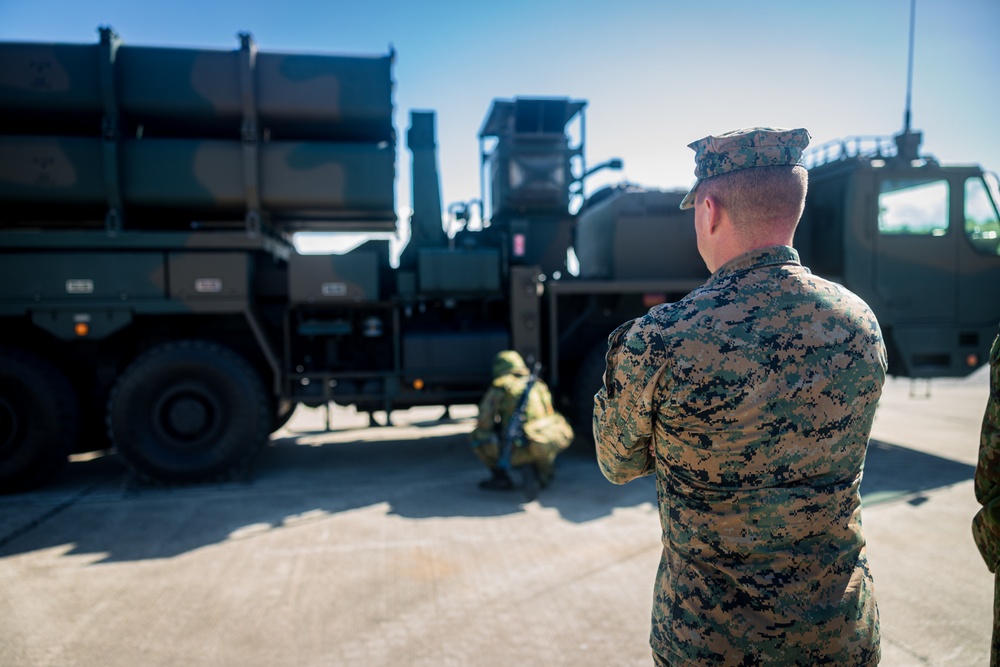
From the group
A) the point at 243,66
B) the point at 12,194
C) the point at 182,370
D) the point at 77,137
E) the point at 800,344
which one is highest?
the point at 243,66

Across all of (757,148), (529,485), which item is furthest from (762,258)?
(529,485)

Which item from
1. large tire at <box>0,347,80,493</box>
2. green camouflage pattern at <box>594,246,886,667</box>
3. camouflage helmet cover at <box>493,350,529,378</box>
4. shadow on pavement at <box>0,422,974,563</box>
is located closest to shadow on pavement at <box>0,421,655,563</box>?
→ shadow on pavement at <box>0,422,974,563</box>

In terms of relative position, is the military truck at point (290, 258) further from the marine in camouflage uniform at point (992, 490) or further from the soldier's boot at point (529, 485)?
the marine in camouflage uniform at point (992, 490)

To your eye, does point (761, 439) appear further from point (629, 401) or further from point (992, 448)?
point (992, 448)

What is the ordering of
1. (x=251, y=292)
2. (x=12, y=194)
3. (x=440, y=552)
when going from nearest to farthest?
(x=440, y=552) → (x=12, y=194) → (x=251, y=292)

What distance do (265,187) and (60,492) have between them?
10.0 feet

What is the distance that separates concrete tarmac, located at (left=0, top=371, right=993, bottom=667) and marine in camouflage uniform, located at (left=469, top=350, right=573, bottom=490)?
23 cm

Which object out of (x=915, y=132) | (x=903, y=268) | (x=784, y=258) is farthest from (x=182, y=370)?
(x=915, y=132)

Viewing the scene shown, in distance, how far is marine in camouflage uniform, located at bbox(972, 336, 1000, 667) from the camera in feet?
5.03

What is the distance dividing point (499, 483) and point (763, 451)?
3.80m

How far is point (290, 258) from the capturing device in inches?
216

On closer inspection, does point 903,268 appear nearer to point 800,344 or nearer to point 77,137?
point 800,344

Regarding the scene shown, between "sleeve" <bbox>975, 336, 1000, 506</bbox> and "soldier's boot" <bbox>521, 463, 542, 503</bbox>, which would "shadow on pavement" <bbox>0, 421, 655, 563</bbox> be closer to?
"soldier's boot" <bbox>521, 463, 542, 503</bbox>

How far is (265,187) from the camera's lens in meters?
5.34
